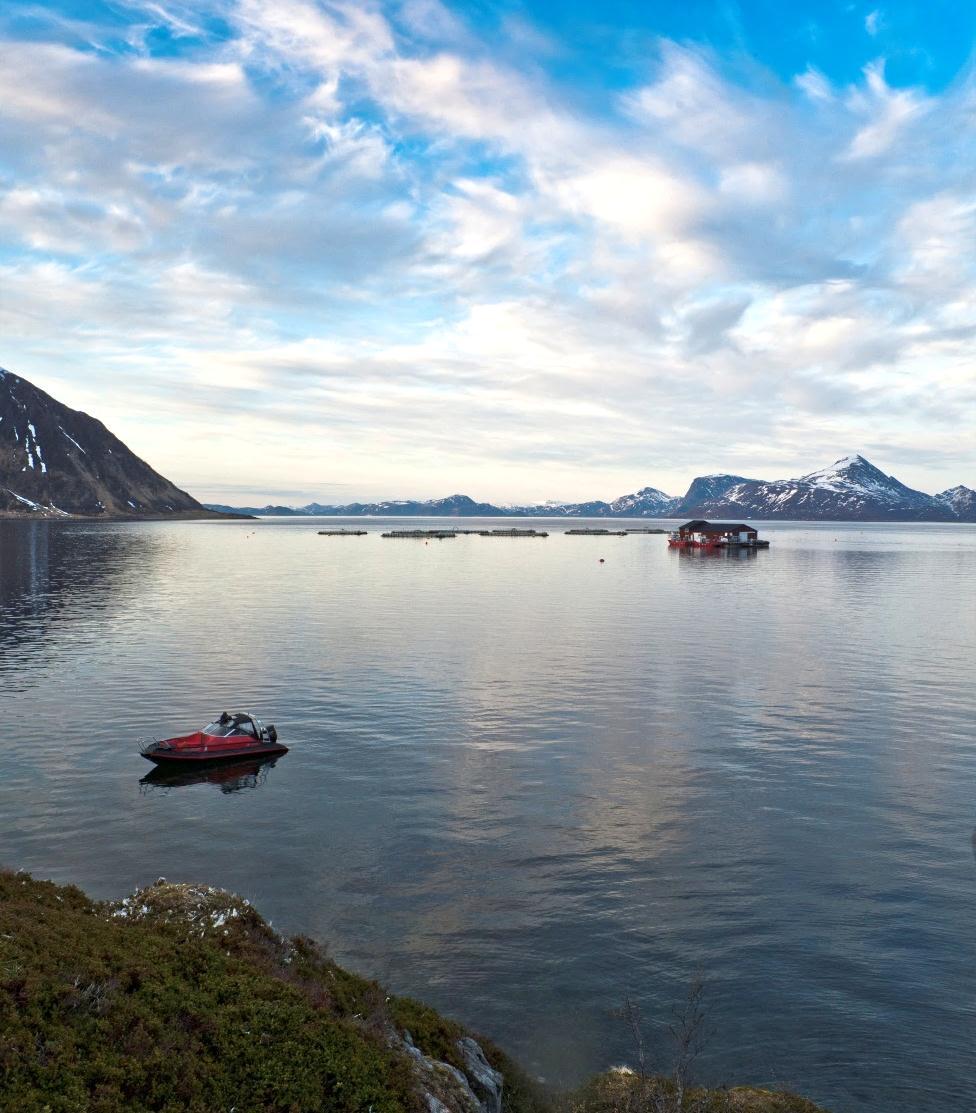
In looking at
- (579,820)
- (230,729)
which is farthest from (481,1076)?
(230,729)

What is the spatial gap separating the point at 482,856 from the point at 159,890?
1293 cm

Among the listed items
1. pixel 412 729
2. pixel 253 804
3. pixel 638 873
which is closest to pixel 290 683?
pixel 412 729

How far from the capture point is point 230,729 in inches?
1662

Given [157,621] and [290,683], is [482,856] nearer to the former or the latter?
[290,683]

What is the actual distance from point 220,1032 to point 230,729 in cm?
2915

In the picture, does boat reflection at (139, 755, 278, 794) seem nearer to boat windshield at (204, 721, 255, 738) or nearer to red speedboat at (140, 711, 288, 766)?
red speedboat at (140, 711, 288, 766)

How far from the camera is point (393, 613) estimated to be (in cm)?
9406

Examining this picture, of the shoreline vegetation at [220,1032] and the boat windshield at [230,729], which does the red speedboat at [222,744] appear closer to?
the boat windshield at [230,729]

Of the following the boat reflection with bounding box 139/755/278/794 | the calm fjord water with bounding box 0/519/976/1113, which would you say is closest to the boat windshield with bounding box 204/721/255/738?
the boat reflection with bounding box 139/755/278/794

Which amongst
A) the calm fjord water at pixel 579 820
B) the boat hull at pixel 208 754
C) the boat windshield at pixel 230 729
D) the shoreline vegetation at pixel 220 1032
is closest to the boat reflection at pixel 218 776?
the boat hull at pixel 208 754

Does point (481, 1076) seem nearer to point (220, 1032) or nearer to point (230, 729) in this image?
point (220, 1032)

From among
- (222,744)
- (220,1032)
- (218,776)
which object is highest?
(220,1032)

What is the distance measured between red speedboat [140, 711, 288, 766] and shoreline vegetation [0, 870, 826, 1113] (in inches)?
794

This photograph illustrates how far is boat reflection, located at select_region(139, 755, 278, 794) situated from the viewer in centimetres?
3835
